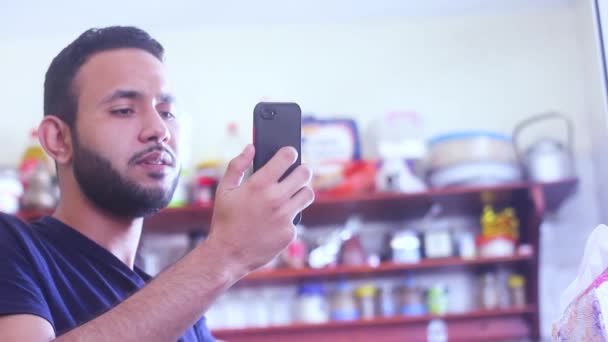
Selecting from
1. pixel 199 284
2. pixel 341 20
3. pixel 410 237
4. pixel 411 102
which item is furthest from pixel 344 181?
pixel 199 284

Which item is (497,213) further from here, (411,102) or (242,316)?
(242,316)

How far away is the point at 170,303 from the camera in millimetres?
638

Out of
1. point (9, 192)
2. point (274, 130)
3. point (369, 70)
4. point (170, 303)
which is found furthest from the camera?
point (369, 70)

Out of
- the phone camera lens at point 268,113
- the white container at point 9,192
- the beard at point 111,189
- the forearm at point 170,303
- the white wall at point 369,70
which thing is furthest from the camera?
the white wall at point 369,70

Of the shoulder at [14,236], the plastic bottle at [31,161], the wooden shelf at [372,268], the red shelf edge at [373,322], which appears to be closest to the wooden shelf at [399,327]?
the red shelf edge at [373,322]

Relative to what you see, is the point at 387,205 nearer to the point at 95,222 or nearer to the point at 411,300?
the point at 411,300

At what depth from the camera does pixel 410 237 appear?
6.99 feet

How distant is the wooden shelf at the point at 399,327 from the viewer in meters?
2.08

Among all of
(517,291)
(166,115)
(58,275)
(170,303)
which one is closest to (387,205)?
(517,291)

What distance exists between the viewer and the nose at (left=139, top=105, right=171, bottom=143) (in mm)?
922

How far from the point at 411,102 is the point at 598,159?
0.58m

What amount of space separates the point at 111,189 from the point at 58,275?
148 millimetres

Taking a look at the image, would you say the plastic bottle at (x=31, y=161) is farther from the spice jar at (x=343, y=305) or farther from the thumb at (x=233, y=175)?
the thumb at (x=233, y=175)

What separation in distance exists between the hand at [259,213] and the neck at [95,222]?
0.34 m
